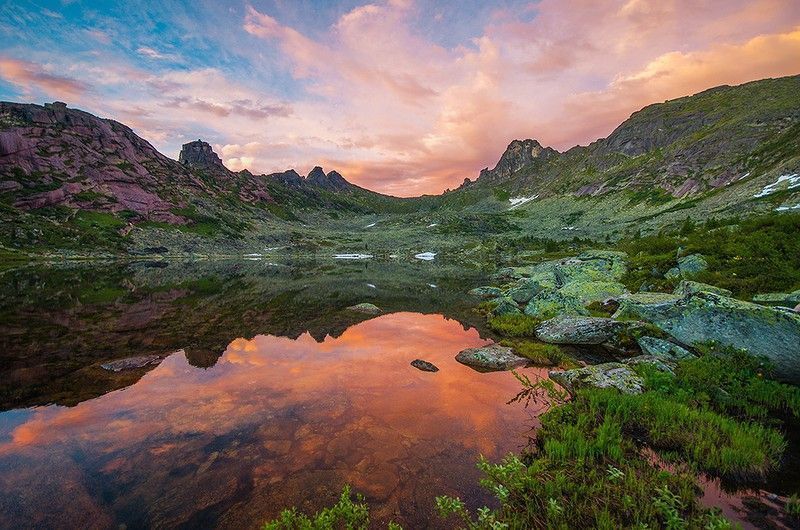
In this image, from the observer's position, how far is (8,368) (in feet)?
50.1

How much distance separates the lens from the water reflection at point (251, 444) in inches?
291

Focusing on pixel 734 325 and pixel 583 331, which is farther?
pixel 583 331

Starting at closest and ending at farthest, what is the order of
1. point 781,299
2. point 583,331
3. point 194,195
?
point 781,299 → point 583,331 → point 194,195

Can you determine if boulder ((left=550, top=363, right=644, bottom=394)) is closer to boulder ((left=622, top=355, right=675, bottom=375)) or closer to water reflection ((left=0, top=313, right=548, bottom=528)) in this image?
boulder ((left=622, top=355, right=675, bottom=375))

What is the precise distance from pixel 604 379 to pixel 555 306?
12608mm

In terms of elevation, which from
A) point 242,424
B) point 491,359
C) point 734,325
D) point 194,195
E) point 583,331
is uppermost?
point 194,195

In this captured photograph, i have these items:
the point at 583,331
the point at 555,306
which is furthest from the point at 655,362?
the point at 555,306

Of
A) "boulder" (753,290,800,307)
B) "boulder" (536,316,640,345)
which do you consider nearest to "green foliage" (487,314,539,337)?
"boulder" (536,316,640,345)

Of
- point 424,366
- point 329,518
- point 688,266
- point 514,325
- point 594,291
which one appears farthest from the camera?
point 594,291

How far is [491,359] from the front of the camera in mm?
16141

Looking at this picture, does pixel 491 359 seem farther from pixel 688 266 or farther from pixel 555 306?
pixel 688 266

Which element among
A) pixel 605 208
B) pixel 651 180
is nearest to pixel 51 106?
pixel 605 208

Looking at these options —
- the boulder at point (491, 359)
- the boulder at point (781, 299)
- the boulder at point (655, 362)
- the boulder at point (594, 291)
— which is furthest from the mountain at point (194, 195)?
the boulder at point (491, 359)

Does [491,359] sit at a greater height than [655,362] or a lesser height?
lesser
